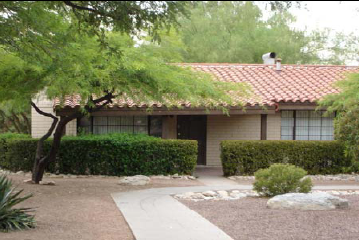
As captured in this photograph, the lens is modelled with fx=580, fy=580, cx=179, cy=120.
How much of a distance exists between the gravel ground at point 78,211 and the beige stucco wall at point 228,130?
612cm

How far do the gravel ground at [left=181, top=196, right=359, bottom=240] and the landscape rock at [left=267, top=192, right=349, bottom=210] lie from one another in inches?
7.9

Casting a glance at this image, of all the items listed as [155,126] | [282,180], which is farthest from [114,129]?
[282,180]

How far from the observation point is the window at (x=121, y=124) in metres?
22.7

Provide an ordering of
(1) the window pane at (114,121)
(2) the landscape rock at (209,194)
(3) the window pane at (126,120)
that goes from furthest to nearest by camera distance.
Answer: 1. (3) the window pane at (126,120)
2. (1) the window pane at (114,121)
3. (2) the landscape rock at (209,194)

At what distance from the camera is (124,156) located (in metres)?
18.4

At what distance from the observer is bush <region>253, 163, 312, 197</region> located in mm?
13008

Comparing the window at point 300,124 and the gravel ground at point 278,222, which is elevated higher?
the window at point 300,124

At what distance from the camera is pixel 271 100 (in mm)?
21156

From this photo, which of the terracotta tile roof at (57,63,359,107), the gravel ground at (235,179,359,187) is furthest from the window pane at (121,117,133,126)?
the gravel ground at (235,179,359,187)

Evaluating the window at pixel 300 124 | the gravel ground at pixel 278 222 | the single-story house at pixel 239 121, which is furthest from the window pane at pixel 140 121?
the gravel ground at pixel 278 222

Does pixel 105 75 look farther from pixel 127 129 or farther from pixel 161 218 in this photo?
pixel 127 129

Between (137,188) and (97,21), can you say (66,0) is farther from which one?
(137,188)

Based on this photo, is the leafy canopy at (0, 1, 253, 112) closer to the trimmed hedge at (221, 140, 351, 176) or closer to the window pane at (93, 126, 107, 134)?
the trimmed hedge at (221, 140, 351, 176)

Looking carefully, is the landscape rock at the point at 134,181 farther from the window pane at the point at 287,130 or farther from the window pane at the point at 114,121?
the window pane at the point at 287,130
